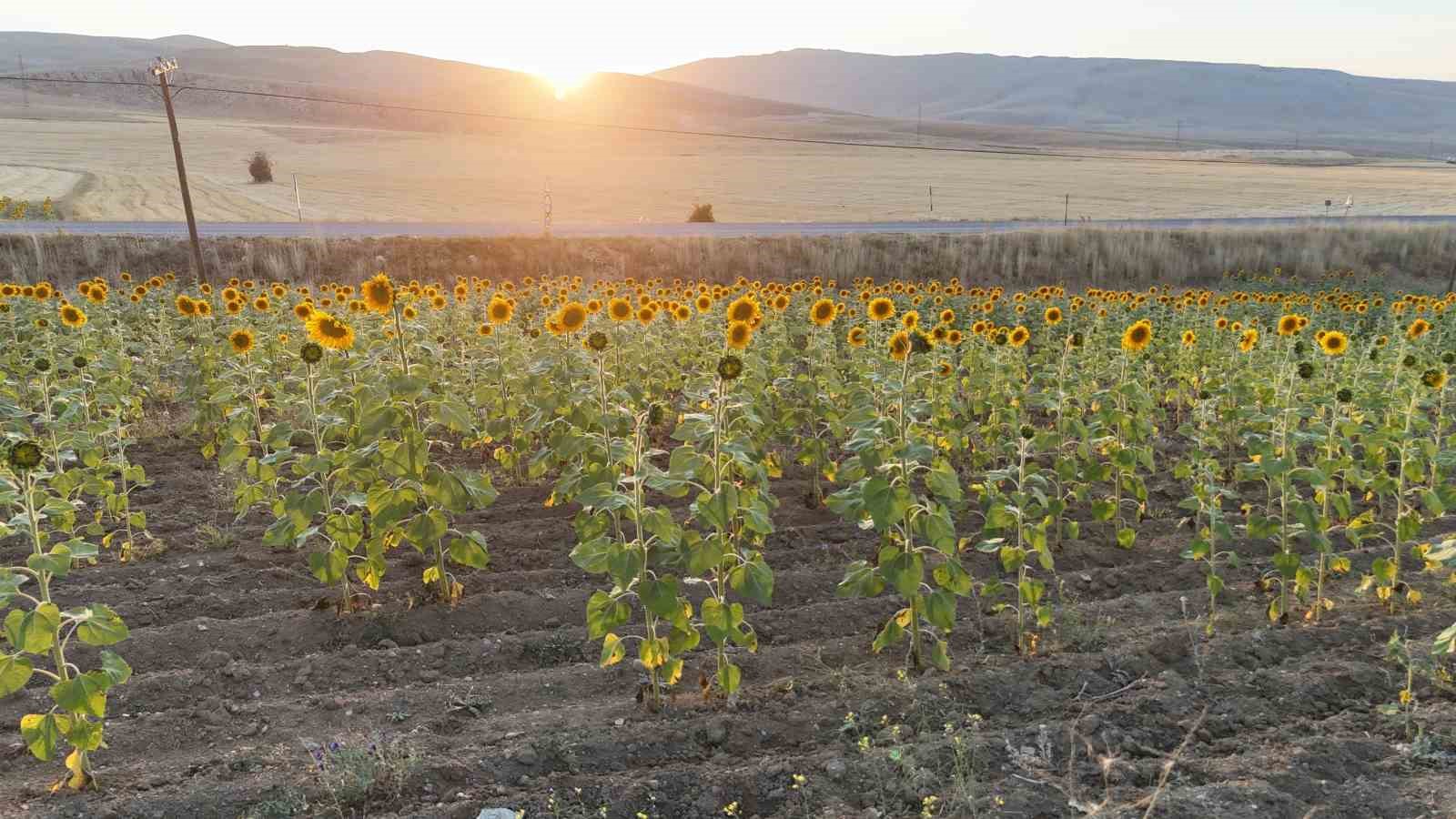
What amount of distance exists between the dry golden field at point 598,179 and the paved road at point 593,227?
3.21m

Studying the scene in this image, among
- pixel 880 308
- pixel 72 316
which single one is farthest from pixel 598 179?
pixel 880 308

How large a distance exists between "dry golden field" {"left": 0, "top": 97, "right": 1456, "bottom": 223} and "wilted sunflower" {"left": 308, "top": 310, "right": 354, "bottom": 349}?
109 ft

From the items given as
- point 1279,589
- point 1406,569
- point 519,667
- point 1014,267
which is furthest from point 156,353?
point 1014,267

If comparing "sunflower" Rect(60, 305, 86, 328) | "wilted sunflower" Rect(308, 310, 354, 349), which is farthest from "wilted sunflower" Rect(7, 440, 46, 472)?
"sunflower" Rect(60, 305, 86, 328)

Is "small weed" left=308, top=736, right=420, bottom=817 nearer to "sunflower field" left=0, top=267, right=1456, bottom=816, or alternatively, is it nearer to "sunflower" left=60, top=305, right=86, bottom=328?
"sunflower field" left=0, top=267, right=1456, bottom=816

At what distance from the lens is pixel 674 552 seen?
4.33 meters

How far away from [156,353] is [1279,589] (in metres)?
12.2

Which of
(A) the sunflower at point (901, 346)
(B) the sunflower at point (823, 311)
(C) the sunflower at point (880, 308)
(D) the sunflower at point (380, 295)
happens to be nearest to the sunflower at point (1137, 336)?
(C) the sunflower at point (880, 308)

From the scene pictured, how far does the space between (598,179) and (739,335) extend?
52.8 m

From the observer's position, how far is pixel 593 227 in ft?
109

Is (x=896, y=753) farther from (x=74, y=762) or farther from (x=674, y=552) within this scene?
(x=74, y=762)

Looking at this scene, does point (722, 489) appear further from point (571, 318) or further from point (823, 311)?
point (823, 311)

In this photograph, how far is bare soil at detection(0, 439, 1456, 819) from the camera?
151 inches

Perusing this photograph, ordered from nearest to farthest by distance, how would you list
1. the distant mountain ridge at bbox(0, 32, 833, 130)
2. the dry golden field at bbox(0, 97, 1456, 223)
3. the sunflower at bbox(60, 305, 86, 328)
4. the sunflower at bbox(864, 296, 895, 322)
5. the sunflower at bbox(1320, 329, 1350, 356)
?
the sunflower at bbox(864, 296, 895, 322), the sunflower at bbox(1320, 329, 1350, 356), the sunflower at bbox(60, 305, 86, 328), the dry golden field at bbox(0, 97, 1456, 223), the distant mountain ridge at bbox(0, 32, 833, 130)
